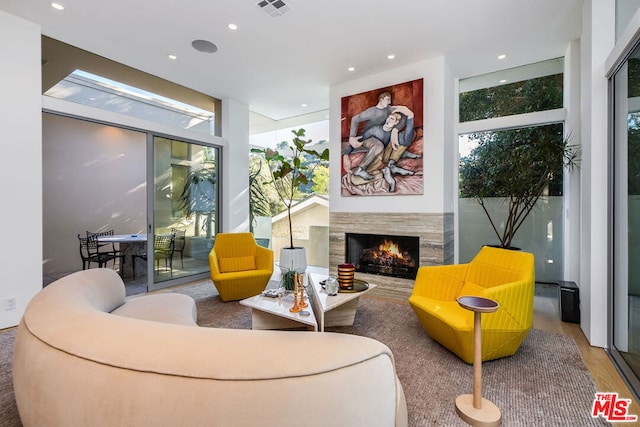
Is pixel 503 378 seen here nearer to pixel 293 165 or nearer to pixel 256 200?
pixel 293 165

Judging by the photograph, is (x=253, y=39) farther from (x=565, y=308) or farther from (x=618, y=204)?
(x=565, y=308)

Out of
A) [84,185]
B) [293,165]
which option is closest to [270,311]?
[293,165]

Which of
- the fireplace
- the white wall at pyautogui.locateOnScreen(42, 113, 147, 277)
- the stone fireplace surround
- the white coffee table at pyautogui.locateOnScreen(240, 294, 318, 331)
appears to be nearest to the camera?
the white coffee table at pyautogui.locateOnScreen(240, 294, 318, 331)

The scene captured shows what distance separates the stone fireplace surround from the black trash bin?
1311mm

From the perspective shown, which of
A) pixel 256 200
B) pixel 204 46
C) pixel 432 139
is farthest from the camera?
pixel 256 200

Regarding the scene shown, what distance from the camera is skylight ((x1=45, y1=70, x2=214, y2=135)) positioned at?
13.2 feet

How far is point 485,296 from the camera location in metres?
2.23

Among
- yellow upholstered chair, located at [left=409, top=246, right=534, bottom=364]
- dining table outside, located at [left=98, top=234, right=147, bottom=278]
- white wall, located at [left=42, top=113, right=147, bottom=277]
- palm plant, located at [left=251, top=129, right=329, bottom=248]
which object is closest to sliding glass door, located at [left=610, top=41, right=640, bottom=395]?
yellow upholstered chair, located at [left=409, top=246, right=534, bottom=364]

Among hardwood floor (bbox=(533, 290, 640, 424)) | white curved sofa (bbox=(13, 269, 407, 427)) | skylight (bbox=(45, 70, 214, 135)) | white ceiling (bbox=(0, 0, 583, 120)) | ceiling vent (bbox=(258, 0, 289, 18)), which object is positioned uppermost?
white ceiling (bbox=(0, 0, 583, 120))

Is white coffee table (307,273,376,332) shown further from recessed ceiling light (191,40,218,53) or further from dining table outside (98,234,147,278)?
dining table outside (98,234,147,278)

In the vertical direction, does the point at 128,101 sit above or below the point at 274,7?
below

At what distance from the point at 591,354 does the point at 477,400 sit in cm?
156

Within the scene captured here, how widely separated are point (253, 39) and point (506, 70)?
145 inches

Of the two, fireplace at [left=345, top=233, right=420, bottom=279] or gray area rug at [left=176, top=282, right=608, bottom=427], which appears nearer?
gray area rug at [left=176, top=282, right=608, bottom=427]
